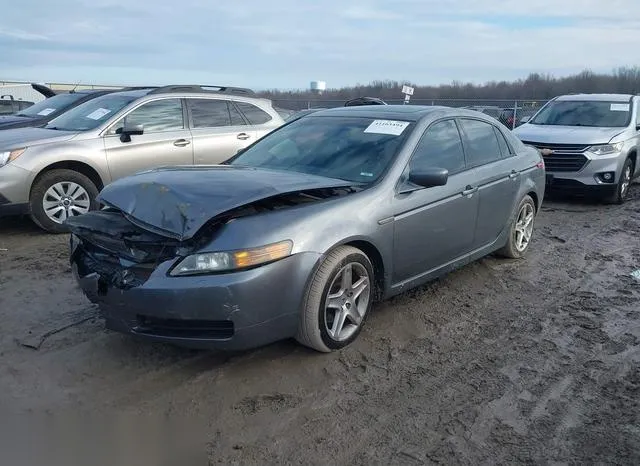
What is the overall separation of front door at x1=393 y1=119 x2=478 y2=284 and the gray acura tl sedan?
0.01 meters

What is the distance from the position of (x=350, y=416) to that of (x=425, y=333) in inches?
51.6

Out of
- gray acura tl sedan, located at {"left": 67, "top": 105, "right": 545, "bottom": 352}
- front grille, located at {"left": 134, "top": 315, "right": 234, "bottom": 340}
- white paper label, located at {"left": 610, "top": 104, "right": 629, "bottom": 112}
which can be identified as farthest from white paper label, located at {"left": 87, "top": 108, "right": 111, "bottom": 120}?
white paper label, located at {"left": 610, "top": 104, "right": 629, "bottom": 112}

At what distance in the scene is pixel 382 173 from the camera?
14.1ft

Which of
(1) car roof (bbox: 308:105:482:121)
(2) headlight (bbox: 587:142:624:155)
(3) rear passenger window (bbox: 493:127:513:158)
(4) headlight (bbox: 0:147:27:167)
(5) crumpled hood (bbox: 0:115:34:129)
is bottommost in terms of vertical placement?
(2) headlight (bbox: 587:142:624:155)

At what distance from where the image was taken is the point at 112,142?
7.26m

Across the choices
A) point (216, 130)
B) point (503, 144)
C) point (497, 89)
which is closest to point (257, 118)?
point (216, 130)

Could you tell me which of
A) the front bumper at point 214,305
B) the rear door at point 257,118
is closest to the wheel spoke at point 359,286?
the front bumper at point 214,305

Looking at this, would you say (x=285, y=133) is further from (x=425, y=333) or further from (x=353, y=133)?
(x=425, y=333)

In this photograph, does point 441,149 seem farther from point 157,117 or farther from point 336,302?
point 157,117

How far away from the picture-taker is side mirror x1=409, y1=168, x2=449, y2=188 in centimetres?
419

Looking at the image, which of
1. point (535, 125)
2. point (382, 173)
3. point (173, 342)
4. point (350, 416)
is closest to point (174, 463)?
point (173, 342)

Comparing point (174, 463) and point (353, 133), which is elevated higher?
point (353, 133)

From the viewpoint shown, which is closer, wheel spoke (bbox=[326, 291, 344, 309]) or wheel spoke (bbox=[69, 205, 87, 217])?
wheel spoke (bbox=[326, 291, 344, 309])

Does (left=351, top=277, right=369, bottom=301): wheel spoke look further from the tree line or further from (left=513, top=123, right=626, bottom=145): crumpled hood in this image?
the tree line
